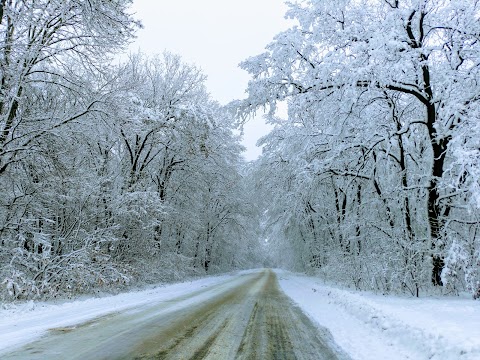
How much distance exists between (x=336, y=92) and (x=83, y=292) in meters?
10.5

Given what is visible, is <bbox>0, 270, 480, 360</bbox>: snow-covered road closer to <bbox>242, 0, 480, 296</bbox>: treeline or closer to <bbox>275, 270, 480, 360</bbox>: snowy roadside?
<bbox>275, 270, 480, 360</bbox>: snowy roadside

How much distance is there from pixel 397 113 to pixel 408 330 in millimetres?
8734

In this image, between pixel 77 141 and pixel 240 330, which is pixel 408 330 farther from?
pixel 77 141

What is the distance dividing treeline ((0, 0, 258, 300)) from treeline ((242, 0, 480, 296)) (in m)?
4.72

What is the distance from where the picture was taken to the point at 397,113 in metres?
12.2

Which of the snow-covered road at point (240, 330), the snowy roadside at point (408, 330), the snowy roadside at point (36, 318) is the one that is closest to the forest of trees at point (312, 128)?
the snowy roadside at point (36, 318)

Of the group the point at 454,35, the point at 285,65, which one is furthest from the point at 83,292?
the point at 454,35

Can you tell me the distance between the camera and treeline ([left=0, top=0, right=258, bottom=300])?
8867mm

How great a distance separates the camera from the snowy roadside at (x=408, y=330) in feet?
14.8

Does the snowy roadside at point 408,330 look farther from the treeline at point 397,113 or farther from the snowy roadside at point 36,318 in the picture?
the snowy roadside at point 36,318

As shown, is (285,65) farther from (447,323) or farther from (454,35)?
(447,323)

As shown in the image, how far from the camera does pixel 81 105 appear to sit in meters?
10.8

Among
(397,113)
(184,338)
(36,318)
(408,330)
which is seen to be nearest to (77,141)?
(36,318)

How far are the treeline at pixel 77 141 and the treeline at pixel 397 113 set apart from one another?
186 inches
